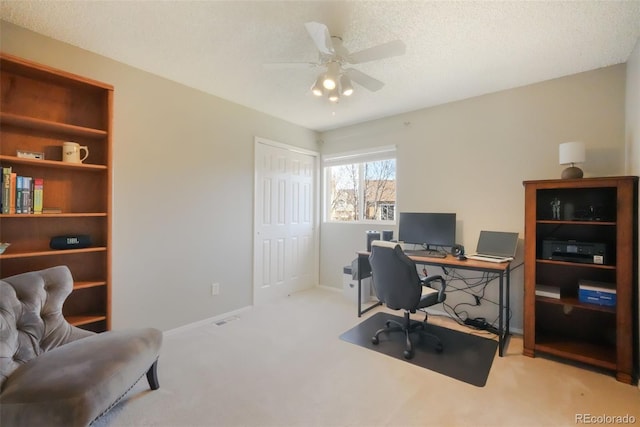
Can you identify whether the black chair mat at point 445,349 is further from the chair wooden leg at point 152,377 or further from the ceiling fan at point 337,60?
the ceiling fan at point 337,60

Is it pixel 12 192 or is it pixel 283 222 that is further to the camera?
pixel 283 222

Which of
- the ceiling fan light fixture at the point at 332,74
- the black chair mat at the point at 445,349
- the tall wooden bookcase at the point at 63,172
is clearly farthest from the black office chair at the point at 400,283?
the tall wooden bookcase at the point at 63,172

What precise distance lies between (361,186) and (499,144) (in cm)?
177

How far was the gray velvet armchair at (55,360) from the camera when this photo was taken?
1241 mm

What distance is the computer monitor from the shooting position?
3.05 m

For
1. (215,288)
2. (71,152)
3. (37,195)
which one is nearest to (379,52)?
(71,152)

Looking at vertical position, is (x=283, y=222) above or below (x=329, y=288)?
above

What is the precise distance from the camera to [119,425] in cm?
158

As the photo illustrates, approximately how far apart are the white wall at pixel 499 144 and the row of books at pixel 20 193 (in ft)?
11.1

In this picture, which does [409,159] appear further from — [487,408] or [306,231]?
[487,408]

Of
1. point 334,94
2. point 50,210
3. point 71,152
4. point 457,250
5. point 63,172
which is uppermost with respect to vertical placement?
point 334,94

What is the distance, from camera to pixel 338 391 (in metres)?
1.90

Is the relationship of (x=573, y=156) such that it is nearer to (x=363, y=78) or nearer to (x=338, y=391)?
(x=363, y=78)

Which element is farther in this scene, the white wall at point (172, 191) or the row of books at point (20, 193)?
the white wall at point (172, 191)
